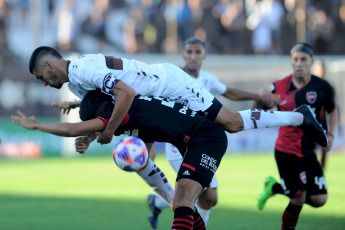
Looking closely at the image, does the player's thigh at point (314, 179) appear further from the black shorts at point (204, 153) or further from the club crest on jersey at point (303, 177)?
the black shorts at point (204, 153)

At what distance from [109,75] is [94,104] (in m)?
0.40

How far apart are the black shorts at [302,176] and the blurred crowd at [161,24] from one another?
14.4 meters

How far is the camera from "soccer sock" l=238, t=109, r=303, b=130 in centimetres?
786

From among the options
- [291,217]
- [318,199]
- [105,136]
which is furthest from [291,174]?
[105,136]

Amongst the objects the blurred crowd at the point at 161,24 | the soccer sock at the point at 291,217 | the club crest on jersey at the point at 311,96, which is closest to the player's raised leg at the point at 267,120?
the club crest on jersey at the point at 311,96

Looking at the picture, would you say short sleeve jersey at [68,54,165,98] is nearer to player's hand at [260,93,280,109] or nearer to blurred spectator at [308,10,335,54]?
player's hand at [260,93,280,109]

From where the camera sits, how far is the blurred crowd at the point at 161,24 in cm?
2344

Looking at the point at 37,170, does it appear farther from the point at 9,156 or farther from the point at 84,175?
the point at 9,156

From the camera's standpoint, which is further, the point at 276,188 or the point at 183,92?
the point at 276,188

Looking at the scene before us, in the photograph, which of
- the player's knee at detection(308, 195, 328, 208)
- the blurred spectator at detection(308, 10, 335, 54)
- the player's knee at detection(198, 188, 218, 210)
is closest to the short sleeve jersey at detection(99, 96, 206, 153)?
the player's knee at detection(198, 188, 218, 210)

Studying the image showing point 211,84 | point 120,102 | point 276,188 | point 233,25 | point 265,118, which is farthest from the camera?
point 233,25

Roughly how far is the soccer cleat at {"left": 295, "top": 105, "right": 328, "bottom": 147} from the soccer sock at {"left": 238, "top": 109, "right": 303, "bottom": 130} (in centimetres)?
16

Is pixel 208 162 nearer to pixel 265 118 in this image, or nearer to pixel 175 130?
pixel 175 130

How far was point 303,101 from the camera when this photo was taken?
9.37 m
